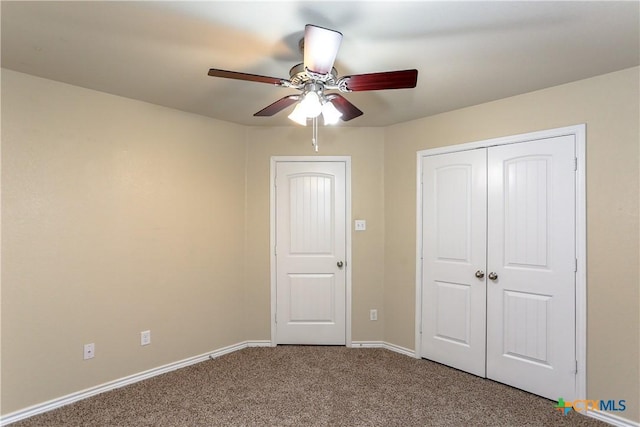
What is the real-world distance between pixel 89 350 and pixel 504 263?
3.36 m

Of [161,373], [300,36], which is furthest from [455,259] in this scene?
[161,373]

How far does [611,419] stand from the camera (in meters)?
2.42

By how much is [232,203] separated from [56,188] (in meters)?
1.55

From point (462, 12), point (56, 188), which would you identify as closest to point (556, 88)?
point (462, 12)

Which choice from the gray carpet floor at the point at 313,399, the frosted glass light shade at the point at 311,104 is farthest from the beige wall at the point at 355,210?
the frosted glass light shade at the point at 311,104

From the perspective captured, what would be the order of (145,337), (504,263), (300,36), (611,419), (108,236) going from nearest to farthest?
(300,36)
(611,419)
(108,236)
(504,263)
(145,337)

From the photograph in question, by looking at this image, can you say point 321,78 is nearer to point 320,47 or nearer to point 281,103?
point 320,47

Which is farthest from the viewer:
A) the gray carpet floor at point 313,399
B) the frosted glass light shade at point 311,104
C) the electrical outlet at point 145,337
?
the electrical outlet at point 145,337

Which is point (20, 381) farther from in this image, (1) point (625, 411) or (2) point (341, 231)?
(1) point (625, 411)

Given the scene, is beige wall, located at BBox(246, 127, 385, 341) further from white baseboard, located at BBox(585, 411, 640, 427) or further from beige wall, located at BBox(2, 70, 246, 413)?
white baseboard, located at BBox(585, 411, 640, 427)

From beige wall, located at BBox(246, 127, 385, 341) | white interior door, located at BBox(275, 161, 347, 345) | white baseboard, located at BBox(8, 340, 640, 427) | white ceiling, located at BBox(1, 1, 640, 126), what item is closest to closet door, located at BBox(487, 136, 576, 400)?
white baseboard, located at BBox(8, 340, 640, 427)

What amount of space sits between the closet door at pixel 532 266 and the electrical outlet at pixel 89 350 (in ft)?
10.5

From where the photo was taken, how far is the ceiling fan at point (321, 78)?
1.61 m

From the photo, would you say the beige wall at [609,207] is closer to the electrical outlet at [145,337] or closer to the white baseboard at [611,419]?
the white baseboard at [611,419]
